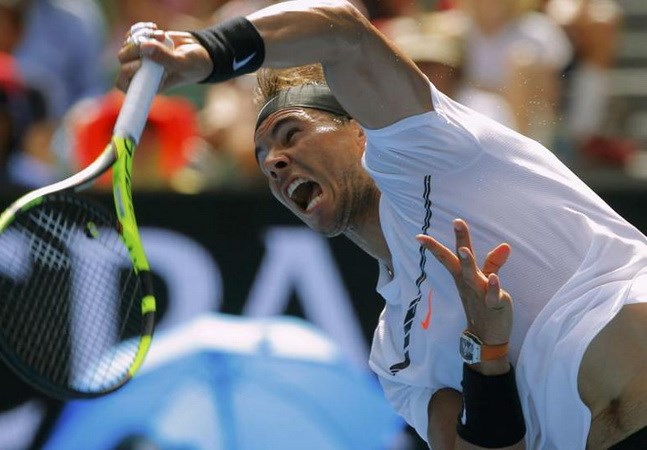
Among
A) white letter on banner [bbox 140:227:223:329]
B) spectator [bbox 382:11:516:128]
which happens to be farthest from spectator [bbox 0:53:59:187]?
spectator [bbox 382:11:516:128]

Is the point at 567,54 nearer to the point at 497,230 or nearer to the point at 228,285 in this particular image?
the point at 228,285

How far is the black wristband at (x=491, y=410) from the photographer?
3.25m

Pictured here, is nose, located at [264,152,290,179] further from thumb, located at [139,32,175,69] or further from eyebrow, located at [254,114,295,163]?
thumb, located at [139,32,175,69]

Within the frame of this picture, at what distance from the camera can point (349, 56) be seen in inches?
123

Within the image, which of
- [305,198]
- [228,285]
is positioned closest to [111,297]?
[228,285]

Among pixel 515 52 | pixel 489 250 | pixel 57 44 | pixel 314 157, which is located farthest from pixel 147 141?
pixel 489 250

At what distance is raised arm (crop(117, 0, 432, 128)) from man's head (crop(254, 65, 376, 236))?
1.19 feet

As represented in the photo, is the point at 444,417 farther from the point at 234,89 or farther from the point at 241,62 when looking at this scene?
the point at 234,89

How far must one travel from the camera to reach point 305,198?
366cm

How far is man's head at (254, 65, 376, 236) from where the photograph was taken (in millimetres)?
3555

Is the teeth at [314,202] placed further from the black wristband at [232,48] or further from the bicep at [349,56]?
the black wristband at [232,48]

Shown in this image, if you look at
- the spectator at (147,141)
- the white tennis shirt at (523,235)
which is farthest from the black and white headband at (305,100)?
the spectator at (147,141)

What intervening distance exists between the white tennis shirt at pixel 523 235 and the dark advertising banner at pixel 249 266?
2721 mm

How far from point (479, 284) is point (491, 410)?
14.0 inches
